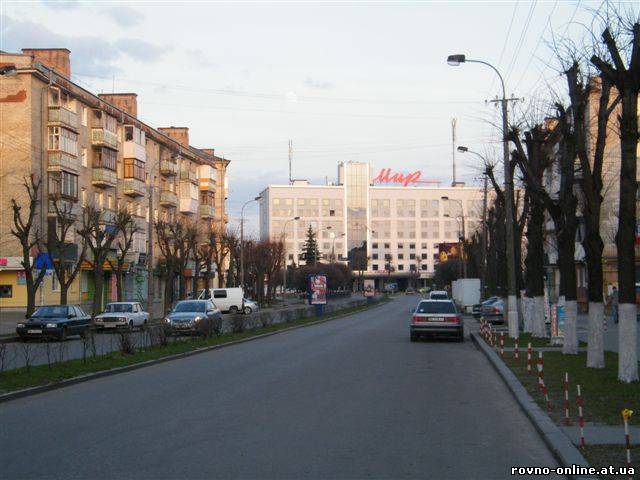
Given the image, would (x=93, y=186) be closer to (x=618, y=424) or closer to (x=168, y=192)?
(x=168, y=192)

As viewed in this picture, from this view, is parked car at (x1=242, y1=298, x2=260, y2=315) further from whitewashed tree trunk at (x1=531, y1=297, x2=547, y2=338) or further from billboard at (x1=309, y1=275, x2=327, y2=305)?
whitewashed tree trunk at (x1=531, y1=297, x2=547, y2=338)

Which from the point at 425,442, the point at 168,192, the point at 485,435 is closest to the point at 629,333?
the point at 485,435

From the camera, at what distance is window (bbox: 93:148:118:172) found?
56.9 m

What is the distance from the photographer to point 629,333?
46.0 ft

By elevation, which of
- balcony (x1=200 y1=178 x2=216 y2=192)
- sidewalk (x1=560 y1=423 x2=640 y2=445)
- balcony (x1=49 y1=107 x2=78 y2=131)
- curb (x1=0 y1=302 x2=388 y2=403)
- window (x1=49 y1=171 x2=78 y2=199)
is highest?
balcony (x1=49 y1=107 x2=78 y2=131)

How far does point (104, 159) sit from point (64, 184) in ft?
23.4

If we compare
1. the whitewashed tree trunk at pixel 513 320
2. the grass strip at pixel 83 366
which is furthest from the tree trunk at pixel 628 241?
the whitewashed tree trunk at pixel 513 320

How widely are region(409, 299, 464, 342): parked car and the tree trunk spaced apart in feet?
45.7

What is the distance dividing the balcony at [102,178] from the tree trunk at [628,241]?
1830 inches

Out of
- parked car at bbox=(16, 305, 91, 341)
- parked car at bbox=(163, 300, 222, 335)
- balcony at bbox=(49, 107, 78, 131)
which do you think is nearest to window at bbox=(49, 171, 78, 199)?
balcony at bbox=(49, 107, 78, 131)

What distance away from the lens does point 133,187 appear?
61250mm

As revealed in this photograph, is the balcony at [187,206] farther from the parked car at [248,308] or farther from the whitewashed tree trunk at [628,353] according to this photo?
the whitewashed tree trunk at [628,353]

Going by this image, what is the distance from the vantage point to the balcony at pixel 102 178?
5600 centimetres

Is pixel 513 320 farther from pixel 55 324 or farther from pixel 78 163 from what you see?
pixel 78 163
